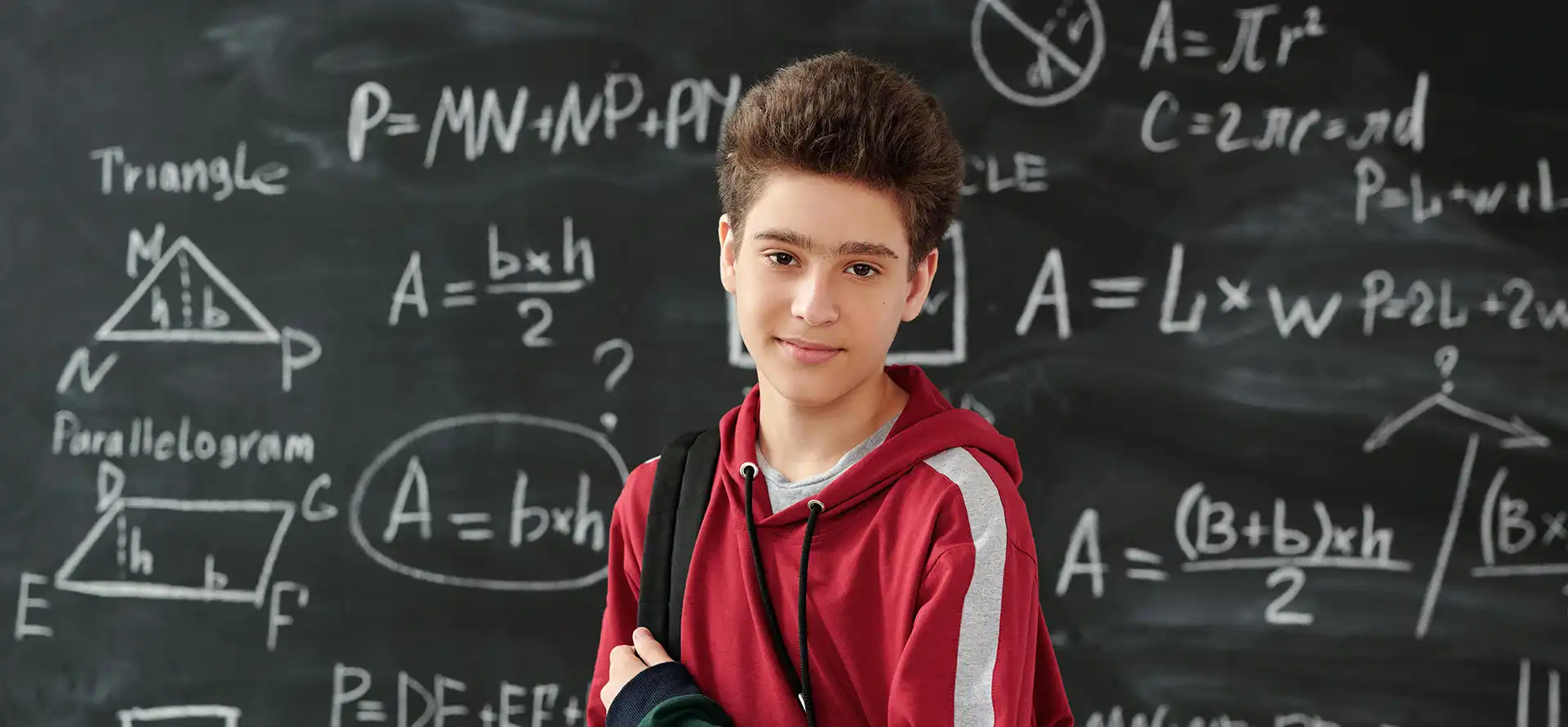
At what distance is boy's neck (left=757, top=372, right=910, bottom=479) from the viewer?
0.94 meters

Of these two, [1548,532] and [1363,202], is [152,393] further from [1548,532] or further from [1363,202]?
[1548,532]

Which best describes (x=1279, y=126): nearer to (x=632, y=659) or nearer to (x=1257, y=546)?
(x=1257, y=546)

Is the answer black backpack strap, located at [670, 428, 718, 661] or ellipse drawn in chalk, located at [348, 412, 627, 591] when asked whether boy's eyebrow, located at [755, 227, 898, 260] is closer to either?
black backpack strap, located at [670, 428, 718, 661]

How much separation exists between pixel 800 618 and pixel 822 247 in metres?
0.28

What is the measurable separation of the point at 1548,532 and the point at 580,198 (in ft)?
5.03

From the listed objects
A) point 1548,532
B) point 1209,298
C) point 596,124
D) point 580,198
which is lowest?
point 1548,532

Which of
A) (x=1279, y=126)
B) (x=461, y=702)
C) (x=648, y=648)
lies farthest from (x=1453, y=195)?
(x=461, y=702)

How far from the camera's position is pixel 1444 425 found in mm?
1681

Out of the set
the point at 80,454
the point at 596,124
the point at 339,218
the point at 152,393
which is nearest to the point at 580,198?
the point at 596,124

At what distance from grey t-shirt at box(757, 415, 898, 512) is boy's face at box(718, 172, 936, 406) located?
60 mm

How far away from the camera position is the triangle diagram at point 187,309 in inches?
71.9

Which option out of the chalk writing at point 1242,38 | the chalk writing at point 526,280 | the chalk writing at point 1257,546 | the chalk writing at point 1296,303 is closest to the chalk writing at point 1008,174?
the chalk writing at point 1296,303

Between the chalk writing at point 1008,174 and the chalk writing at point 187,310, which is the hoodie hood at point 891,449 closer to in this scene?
the chalk writing at point 1008,174

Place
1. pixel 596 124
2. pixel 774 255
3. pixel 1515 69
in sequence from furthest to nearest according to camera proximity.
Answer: pixel 596 124
pixel 1515 69
pixel 774 255
